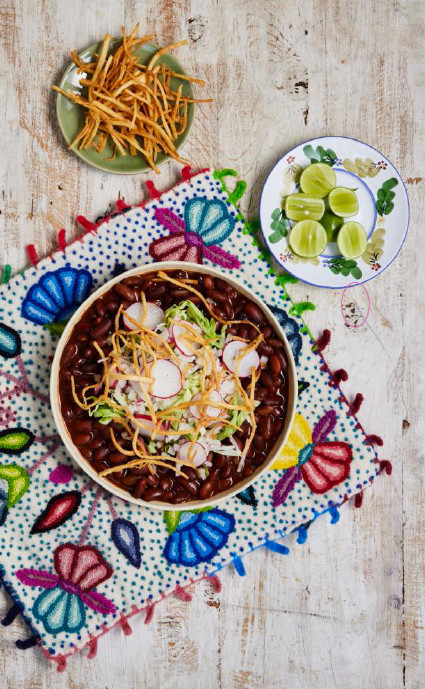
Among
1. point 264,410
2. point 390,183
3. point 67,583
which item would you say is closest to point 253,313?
point 264,410

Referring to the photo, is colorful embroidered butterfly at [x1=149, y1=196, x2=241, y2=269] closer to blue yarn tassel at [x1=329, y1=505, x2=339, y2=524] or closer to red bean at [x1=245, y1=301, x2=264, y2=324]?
red bean at [x1=245, y1=301, x2=264, y2=324]

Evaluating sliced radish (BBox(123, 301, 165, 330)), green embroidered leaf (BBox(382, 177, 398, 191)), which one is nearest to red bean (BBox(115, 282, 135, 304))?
sliced radish (BBox(123, 301, 165, 330))

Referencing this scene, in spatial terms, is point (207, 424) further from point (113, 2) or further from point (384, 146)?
point (113, 2)

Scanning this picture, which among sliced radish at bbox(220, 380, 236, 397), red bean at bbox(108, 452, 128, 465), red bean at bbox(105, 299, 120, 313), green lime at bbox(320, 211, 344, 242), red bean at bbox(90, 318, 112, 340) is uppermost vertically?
green lime at bbox(320, 211, 344, 242)

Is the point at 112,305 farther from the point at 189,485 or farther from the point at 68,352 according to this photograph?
the point at 189,485

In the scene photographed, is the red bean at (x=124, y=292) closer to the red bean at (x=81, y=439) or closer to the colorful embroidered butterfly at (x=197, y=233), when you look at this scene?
the colorful embroidered butterfly at (x=197, y=233)

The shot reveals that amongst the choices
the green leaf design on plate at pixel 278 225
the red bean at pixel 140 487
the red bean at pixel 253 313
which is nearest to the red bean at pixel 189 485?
the red bean at pixel 140 487
